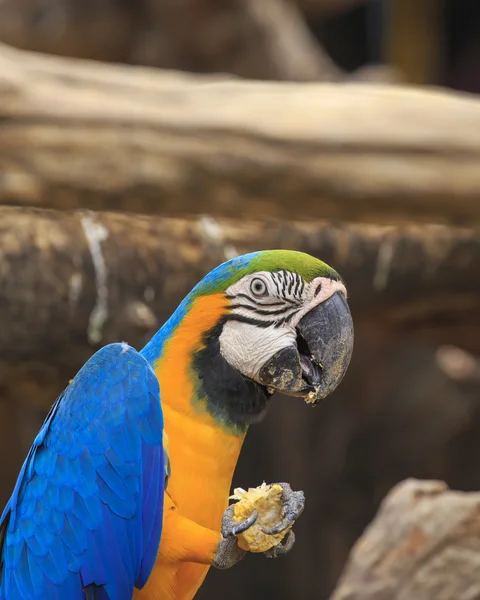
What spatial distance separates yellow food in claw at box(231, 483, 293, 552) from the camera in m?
1.55

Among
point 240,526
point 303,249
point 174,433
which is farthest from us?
point 303,249

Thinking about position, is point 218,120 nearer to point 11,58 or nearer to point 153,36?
point 11,58

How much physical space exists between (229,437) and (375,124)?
1.35 metres

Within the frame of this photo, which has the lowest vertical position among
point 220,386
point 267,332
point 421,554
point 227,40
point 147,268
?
point 421,554

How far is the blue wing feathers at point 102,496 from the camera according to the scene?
1.60 metres

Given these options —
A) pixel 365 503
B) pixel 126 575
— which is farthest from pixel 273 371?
pixel 365 503

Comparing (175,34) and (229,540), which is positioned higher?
(229,540)

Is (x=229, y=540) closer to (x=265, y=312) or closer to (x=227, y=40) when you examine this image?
(x=265, y=312)

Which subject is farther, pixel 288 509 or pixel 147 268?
pixel 147 268

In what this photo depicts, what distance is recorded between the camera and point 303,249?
2.71 meters

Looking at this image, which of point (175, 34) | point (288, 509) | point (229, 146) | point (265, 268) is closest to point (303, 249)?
point (229, 146)

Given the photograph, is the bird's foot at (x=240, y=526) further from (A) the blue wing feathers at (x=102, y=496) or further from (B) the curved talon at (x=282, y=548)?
(A) the blue wing feathers at (x=102, y=496)

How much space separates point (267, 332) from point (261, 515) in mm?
319

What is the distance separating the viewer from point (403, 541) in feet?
8.44
